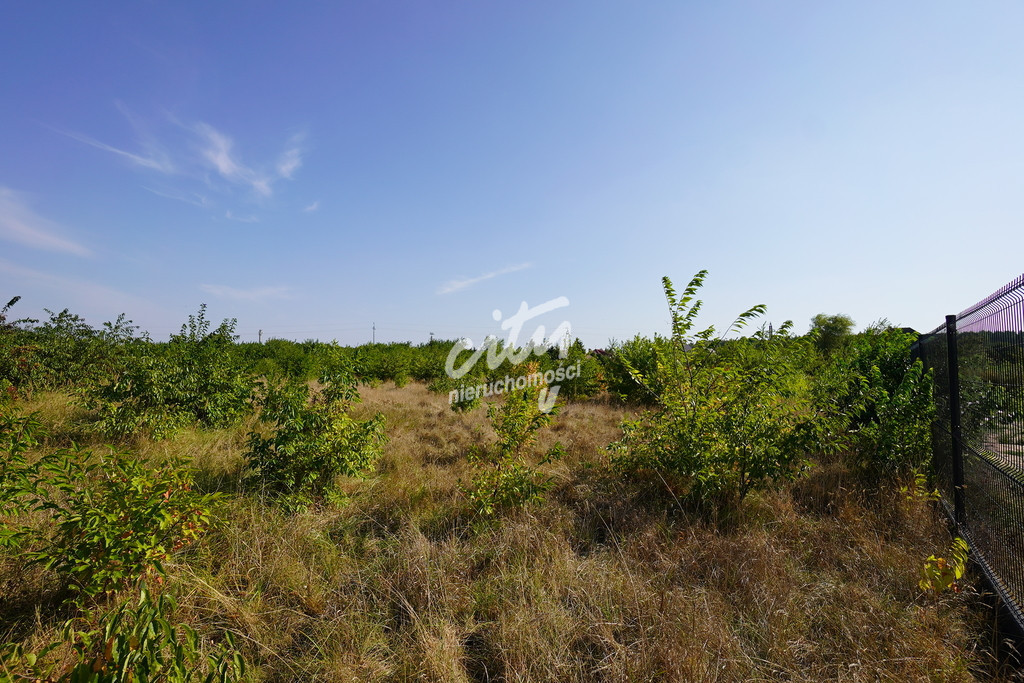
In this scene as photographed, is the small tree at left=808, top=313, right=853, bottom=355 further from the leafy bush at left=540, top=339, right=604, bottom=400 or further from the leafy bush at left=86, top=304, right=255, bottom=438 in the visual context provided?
the leafy bush at left=86, top=304, right=255, bottom=438

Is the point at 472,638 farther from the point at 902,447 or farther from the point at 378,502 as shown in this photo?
the point at 902,447

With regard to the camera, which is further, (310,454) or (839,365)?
(839,365)

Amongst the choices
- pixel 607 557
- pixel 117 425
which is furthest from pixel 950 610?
pixel 117 425

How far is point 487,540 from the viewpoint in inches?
151

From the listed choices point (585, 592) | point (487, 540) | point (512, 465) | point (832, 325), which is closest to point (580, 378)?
point (512, 465)

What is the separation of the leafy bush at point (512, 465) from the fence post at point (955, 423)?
3.15 m

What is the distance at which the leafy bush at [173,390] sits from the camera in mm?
6027

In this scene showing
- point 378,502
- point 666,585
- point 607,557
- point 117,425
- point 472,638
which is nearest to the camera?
point 472,638

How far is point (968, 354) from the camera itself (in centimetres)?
334

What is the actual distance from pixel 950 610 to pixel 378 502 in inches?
173

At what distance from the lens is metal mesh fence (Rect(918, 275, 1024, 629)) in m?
2.51

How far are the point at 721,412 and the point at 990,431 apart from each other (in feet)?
6.01

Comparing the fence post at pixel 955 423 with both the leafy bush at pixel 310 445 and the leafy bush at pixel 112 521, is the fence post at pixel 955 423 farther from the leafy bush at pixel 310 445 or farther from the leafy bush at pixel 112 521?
the leafy bush at pixel 112 521

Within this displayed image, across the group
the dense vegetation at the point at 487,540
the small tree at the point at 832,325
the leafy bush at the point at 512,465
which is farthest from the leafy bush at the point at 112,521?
the small tree at the point at 832,325
